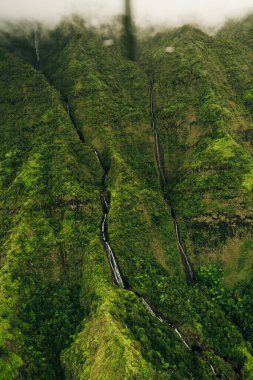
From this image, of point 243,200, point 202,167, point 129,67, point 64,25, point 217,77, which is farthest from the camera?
point 64,25

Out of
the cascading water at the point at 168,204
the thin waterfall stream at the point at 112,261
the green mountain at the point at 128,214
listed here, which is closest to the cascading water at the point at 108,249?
the thin waterfall stream at the point at 112,261

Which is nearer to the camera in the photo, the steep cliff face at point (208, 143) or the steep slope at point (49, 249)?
the steep slope at point (49, 249)

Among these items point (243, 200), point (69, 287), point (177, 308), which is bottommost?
point (177, 308)

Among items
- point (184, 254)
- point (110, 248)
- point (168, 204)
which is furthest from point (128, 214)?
point (184, 254)

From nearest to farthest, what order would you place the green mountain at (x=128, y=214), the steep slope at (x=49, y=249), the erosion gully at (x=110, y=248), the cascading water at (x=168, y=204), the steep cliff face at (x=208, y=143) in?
the steep slope at (x=49, y=249) → the green mountain at (x=128, y=214) → the erosion gully at (x=110, y=248) → the steep cliff face at (x=208, y=143) → the cascading water at (x=168, y=204)

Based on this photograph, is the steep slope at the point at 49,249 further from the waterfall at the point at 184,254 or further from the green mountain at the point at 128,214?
the waterfall at the point at 184,254

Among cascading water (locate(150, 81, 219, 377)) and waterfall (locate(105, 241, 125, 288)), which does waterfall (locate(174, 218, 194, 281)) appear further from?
waterfall (locate(105, 241, 125, 288))

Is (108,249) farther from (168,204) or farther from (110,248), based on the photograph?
(168,204)

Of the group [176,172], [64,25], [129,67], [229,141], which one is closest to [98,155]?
[176,172]

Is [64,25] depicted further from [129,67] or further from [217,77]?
[217,77]
